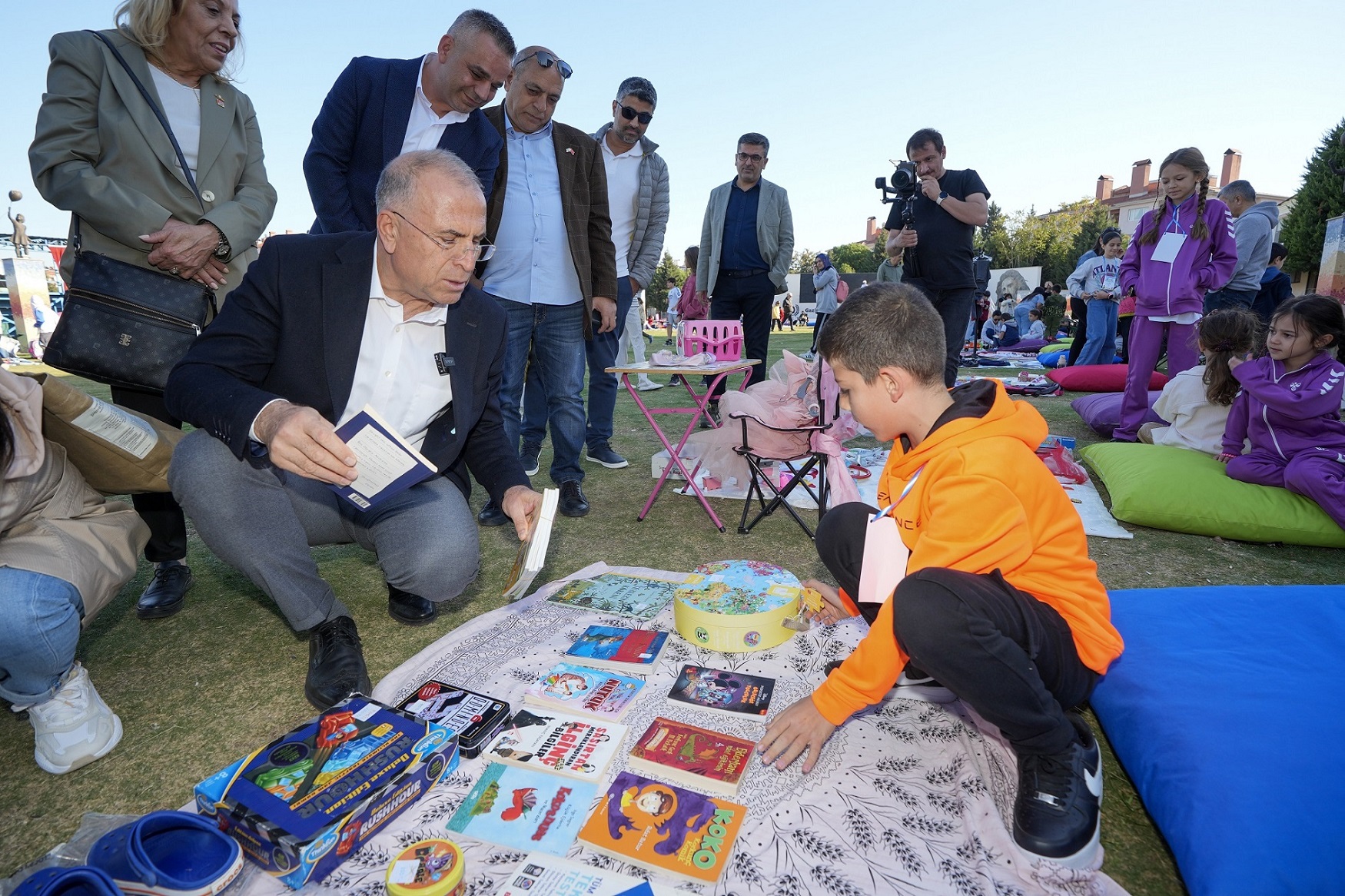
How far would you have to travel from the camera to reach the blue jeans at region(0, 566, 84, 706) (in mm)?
1514

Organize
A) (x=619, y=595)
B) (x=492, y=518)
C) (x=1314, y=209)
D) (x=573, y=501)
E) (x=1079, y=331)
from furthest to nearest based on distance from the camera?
(x=1314, y=209) → (x=1079, y=331) → (x=573, y=501) → (x=492, y=518) → (x=619, y=595)

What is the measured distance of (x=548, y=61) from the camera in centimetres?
319

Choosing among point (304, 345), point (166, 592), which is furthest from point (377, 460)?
point (166, 592)

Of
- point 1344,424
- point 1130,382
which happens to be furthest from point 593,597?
point 1130,382

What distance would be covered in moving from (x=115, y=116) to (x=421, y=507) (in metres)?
1.60

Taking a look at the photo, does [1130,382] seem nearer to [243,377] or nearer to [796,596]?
[796,596]

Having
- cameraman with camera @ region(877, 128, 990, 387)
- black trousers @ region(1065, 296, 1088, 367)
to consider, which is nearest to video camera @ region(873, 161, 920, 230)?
cameraman with camera @ region(877, 128, 990, 387)

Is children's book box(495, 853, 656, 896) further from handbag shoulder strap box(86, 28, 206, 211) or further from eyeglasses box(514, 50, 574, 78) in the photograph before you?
eyeglasses box(514, 50, 574, 78)

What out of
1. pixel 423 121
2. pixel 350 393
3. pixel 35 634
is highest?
pixel 423 121

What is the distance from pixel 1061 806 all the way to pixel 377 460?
5.45ft

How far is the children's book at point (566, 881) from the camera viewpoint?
120 centimetres

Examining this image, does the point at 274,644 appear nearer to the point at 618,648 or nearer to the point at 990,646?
the point at 618,648

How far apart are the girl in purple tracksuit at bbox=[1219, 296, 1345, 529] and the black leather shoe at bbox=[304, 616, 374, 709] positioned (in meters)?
3.90

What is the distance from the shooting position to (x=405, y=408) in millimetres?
2096
